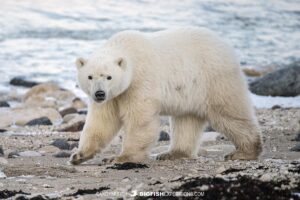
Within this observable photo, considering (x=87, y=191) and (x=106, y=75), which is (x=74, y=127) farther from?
(x=87, y=191)

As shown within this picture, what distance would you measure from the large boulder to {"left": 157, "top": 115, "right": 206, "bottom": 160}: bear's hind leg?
14.1ft

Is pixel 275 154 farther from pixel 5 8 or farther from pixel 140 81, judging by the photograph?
pixel 5 8

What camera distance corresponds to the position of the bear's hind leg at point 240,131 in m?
8.70

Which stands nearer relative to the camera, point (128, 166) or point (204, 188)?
point (204, 188)


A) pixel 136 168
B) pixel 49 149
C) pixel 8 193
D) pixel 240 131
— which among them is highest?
pixel 240 131

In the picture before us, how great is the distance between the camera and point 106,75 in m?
7.97

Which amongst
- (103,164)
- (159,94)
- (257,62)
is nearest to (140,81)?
(159,94)

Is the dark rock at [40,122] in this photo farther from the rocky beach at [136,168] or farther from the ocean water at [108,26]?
the ocean water at [108,26]

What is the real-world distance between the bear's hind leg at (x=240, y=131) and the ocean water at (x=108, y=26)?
10.5 m

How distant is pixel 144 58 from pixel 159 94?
41 cm

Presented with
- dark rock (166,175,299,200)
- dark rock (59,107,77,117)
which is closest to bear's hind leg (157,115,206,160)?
dark rock (166,175,299,200)

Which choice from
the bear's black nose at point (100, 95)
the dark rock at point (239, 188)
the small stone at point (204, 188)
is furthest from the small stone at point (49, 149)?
the small stone at point (204, 188)

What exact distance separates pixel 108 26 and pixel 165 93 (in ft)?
71.3

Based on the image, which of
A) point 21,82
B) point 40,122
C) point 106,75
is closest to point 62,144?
point 106,75
